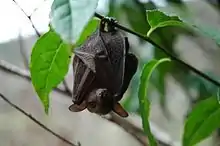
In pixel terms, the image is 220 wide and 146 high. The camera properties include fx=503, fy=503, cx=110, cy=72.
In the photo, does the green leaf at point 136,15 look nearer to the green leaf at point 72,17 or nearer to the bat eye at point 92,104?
the bat eye at point 92,104

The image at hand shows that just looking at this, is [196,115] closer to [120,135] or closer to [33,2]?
[33,2]

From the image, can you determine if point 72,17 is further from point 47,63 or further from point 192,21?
point 192,21

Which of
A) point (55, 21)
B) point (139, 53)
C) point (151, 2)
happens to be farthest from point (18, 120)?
point (55, 21)

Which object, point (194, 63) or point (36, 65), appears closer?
point (36, 65)

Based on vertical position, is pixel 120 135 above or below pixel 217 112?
below

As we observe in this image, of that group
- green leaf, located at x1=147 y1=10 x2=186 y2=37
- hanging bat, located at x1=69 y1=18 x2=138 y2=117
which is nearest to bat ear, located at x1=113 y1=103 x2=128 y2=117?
hanging bat, located at x1=69 y1=18 x2=138 y2=117

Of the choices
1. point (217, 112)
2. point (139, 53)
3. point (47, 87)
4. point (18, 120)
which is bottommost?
point (18, 120)

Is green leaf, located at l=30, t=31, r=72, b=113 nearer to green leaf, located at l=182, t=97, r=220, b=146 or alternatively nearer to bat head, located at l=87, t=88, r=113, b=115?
bat head, located at l=87, t=88, r=113, b=115

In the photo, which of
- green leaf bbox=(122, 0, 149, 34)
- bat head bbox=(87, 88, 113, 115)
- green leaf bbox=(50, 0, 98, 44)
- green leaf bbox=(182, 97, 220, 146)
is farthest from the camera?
green leaf bbox=(122, 0, 149, 34)
